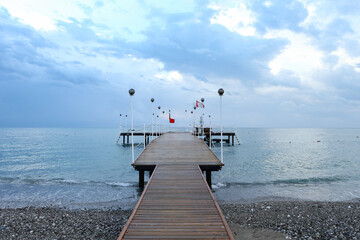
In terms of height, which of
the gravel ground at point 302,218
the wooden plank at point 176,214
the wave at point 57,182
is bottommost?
the wave at point 57,182

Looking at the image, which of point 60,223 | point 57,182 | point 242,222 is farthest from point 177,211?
point 57,182

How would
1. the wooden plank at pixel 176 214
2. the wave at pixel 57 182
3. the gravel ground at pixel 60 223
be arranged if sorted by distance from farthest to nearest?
1. the wave at pixel 57 182
2. the gravel ground at pixel 60 223
3. the wooden plank at pixel 176 214

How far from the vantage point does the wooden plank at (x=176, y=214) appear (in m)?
4.09

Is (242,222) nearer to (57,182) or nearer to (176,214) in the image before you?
(176,214)

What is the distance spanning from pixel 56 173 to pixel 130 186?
28.6 ft

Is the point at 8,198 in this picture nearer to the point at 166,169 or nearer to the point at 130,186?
the point at 130,186

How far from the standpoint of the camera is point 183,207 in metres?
5.25

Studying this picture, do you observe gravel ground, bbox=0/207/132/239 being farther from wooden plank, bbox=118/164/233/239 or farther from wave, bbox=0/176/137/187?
wave, bbox=0/176/137/187

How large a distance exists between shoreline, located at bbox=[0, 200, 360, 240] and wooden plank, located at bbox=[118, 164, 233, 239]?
6.21 ft

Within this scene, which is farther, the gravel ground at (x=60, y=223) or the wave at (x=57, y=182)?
the wave at (x=57, y=182)

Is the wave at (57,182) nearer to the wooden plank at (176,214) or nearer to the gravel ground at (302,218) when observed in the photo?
the gravel ground at (302,218)

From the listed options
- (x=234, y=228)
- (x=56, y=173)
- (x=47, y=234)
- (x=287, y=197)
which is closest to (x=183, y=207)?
(x=234, y=228)

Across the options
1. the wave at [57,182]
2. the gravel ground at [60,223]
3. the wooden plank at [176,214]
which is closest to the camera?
the wooden plank at [176,214]

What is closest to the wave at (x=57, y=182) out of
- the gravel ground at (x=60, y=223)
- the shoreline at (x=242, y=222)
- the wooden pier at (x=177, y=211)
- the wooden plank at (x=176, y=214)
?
the shoreline at (x=242, y=222)
